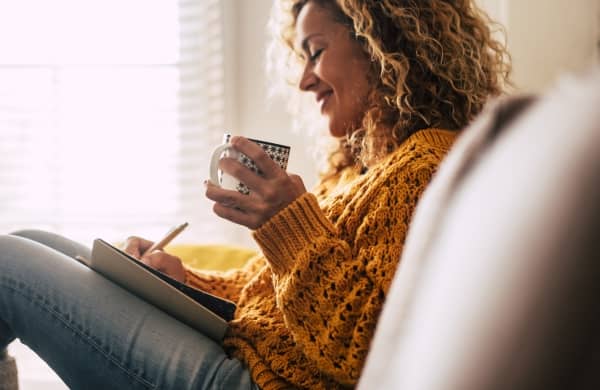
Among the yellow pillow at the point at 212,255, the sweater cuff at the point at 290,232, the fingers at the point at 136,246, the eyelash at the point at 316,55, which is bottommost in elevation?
the yellow pillow at the point at 212,255

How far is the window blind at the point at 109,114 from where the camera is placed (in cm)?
212

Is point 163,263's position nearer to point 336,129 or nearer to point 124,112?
point 336,129

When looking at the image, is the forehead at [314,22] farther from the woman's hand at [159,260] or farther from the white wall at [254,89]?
the white wall at [254,89]

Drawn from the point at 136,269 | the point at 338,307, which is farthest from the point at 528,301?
the point at 136,269

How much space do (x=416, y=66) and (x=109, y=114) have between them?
4.20ft

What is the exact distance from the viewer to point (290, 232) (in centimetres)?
95

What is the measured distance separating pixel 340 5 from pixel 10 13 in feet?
4.50

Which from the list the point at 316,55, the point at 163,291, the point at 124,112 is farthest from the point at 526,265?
the point at 124,112

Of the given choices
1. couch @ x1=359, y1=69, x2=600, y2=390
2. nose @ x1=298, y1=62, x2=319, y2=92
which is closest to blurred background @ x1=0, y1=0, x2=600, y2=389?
nose @ x1=298, y1=62, x2=319, y2=92

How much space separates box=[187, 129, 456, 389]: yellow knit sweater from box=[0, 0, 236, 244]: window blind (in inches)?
45.7

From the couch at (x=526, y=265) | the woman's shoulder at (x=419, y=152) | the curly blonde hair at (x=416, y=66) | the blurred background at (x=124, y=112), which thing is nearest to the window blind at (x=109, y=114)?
the blurred background at (x=124, y=112)

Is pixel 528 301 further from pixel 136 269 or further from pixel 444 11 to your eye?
pixel 444 11

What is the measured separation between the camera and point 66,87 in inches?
85.3

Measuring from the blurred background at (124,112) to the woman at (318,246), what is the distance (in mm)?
855
